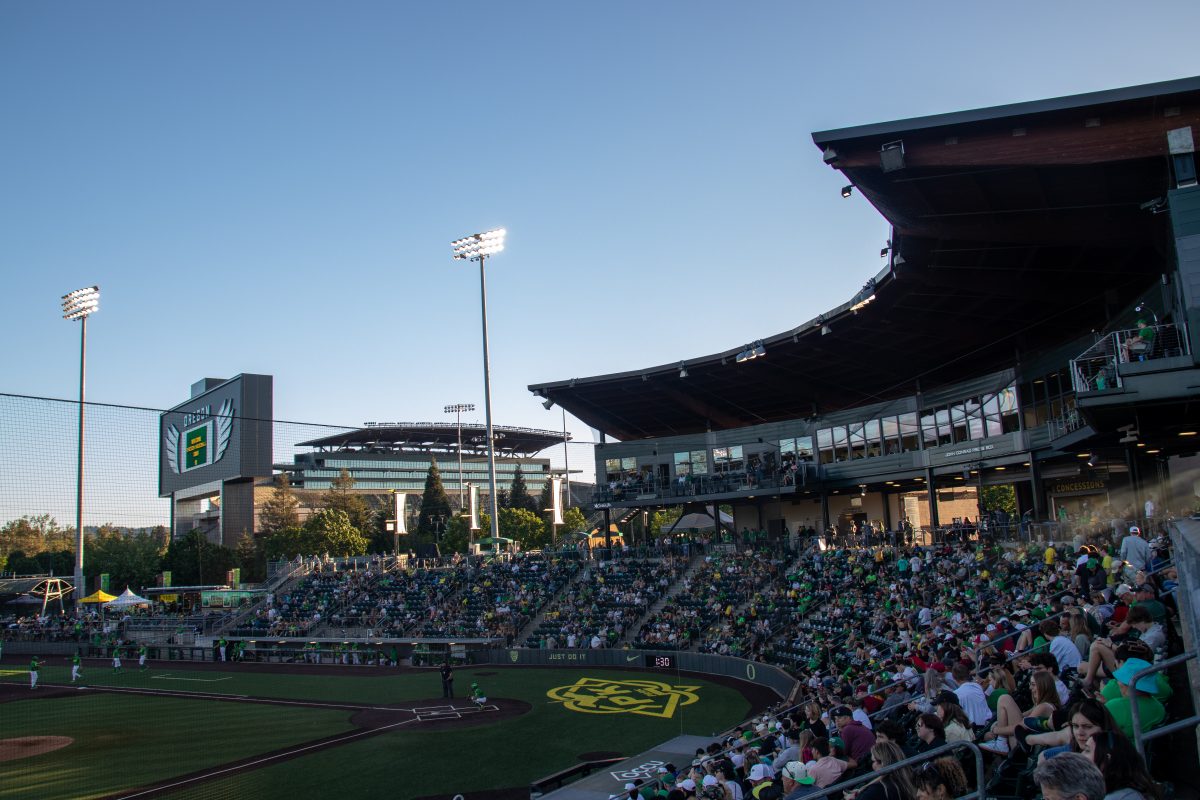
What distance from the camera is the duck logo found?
3000 inches

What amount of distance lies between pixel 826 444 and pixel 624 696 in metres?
20.8

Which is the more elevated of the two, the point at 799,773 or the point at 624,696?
the point at 799,773

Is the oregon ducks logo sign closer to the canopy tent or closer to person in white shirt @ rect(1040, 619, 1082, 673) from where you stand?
person in white shirt @ rect(1040, 619, 1082, 673)

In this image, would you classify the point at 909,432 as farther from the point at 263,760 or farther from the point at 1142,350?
the point at 263,760

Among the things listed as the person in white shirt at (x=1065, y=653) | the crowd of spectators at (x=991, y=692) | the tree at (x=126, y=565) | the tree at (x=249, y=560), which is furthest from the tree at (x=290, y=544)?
the person in white shirt at (x=1065, y=653)

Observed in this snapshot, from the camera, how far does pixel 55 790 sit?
20625 mm

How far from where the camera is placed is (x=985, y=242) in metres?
23.2

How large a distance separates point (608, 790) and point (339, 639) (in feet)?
101

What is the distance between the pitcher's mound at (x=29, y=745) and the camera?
24609 mm

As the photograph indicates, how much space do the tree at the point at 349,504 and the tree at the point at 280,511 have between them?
480 centimetres

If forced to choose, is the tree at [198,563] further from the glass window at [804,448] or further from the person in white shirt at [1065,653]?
the person in white shirt at [1065,653]

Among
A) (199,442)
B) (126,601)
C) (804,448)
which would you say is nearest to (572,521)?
(199,442)

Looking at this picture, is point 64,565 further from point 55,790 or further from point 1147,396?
point 1147,396

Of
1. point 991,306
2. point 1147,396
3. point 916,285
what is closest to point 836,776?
point 1147,396
